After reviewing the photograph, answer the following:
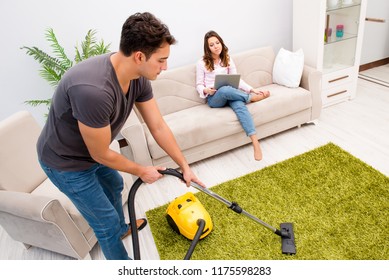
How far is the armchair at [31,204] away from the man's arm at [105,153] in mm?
583

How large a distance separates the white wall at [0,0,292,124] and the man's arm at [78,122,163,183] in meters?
1.89

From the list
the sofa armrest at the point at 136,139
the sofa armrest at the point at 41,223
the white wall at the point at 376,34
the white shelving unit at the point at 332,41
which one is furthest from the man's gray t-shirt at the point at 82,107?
the white wall at the point at 376,34

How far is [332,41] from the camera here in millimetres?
3211

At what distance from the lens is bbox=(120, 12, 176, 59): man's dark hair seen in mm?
1090

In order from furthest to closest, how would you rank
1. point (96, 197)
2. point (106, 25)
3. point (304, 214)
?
point (106, 25), point (304, 214), point (96, 197)

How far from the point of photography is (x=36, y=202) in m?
1.61

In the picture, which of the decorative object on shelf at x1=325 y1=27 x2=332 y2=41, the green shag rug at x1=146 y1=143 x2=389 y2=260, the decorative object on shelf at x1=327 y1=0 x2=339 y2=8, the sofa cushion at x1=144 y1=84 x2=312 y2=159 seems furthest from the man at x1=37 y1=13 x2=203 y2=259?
the decorative object on shelf at x1=325 y1=27 x2=332 y2=41

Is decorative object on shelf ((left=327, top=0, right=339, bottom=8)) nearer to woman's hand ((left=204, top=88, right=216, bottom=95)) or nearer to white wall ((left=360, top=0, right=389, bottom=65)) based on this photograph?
white wall ((left=360, top=0, right=389, bottom=65))

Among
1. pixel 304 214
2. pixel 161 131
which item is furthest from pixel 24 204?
pixel 304 214

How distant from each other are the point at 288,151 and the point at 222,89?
81 centimetres

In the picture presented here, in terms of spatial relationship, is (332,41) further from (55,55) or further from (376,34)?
(55,55)

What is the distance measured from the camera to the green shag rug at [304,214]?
5.84 ft

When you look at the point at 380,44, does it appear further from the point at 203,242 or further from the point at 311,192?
the point at 203,242
